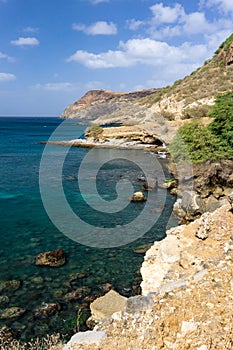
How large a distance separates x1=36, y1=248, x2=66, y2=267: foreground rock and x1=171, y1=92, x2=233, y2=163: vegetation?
1334 centimetres

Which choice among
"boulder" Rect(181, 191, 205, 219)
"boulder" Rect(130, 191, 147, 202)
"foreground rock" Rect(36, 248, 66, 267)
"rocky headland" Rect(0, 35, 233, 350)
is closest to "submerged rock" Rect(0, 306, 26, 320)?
"rocky headland" Rect(0, 35, 233, 350)

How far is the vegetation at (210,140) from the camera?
23375 millimetres

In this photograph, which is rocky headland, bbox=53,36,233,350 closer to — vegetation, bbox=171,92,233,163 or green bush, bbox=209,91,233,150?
vegetation, bbox=171,92,233,163

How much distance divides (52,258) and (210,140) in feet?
51.9

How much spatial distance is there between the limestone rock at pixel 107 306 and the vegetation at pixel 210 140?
15017mm

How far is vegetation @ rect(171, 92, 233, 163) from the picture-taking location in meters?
23.4

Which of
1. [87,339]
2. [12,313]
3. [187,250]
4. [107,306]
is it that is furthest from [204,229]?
[12,313]

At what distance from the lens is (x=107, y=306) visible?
10570mm

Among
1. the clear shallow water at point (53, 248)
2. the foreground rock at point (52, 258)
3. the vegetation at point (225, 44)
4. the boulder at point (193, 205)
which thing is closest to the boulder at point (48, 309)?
the clear shallow water at point (53, 248)

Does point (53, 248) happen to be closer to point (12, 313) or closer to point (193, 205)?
point (12, 313)

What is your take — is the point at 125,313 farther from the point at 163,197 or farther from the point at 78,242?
the point at 163,197

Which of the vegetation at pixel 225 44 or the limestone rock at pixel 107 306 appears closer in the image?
the limestone rock at pixel 107 306

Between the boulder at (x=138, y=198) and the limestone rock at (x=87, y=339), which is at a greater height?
the limestone rock at (x=87, y=339)

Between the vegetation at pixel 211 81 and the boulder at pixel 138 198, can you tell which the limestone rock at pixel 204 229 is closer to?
the boulder at pixel 138 198
